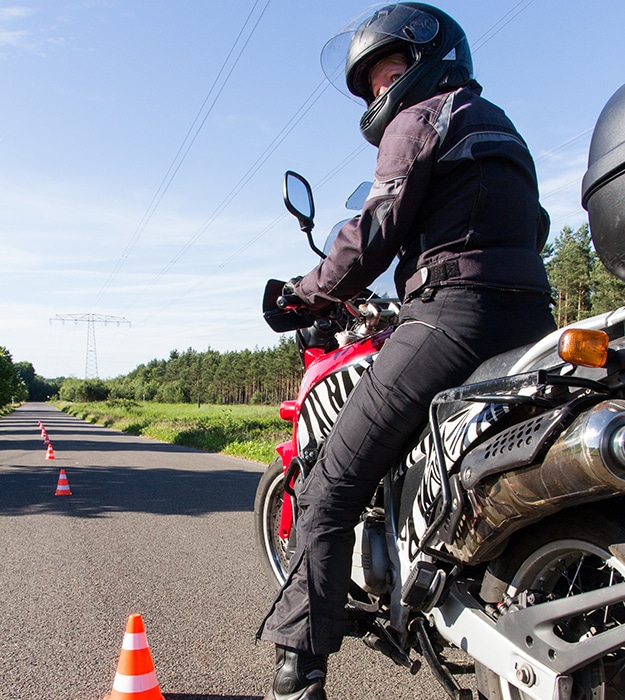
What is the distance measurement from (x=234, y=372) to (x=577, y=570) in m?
128

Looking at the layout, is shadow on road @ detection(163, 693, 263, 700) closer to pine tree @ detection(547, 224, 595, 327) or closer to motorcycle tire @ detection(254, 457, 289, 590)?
motorcycle tire @ detection(254, 457, 289, 590)

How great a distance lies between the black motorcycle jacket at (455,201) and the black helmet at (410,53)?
20 centimetres

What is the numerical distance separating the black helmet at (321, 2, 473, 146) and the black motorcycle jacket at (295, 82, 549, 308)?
20 cm

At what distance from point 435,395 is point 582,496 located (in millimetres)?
621

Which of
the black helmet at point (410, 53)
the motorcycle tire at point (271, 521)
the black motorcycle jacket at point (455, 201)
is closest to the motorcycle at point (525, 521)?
the black motorcycle jacket at point (455, 201)

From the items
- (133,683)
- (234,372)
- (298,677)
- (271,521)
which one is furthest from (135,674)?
(234,372)

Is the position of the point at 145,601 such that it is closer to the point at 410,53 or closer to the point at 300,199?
the point at 300,199

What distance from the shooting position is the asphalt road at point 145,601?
2.69 metres

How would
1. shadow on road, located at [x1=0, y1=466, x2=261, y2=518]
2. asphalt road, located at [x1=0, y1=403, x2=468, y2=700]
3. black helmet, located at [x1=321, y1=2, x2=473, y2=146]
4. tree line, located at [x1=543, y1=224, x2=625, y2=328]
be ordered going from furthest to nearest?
tree line, located at [x1=543, y1=224, x2=625, y2=328]
shadow on road, located at [x1=0, y1=466, x2=261, y2=518]
asphalt road, located at [x1=0, y1=403, x2=468, y2=700]
black helmet, located at [x1=321, y1=2, x2=473, y2=146]

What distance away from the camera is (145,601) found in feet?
12.2

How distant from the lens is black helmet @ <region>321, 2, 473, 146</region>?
251 centimetres

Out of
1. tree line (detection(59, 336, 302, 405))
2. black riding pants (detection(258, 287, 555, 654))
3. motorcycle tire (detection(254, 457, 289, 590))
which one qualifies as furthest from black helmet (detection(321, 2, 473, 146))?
tree line (detection(59, 336, 302, 405))

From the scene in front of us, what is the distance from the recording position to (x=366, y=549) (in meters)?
2.37

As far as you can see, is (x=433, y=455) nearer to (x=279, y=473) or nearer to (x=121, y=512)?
(x=279, y=473)
